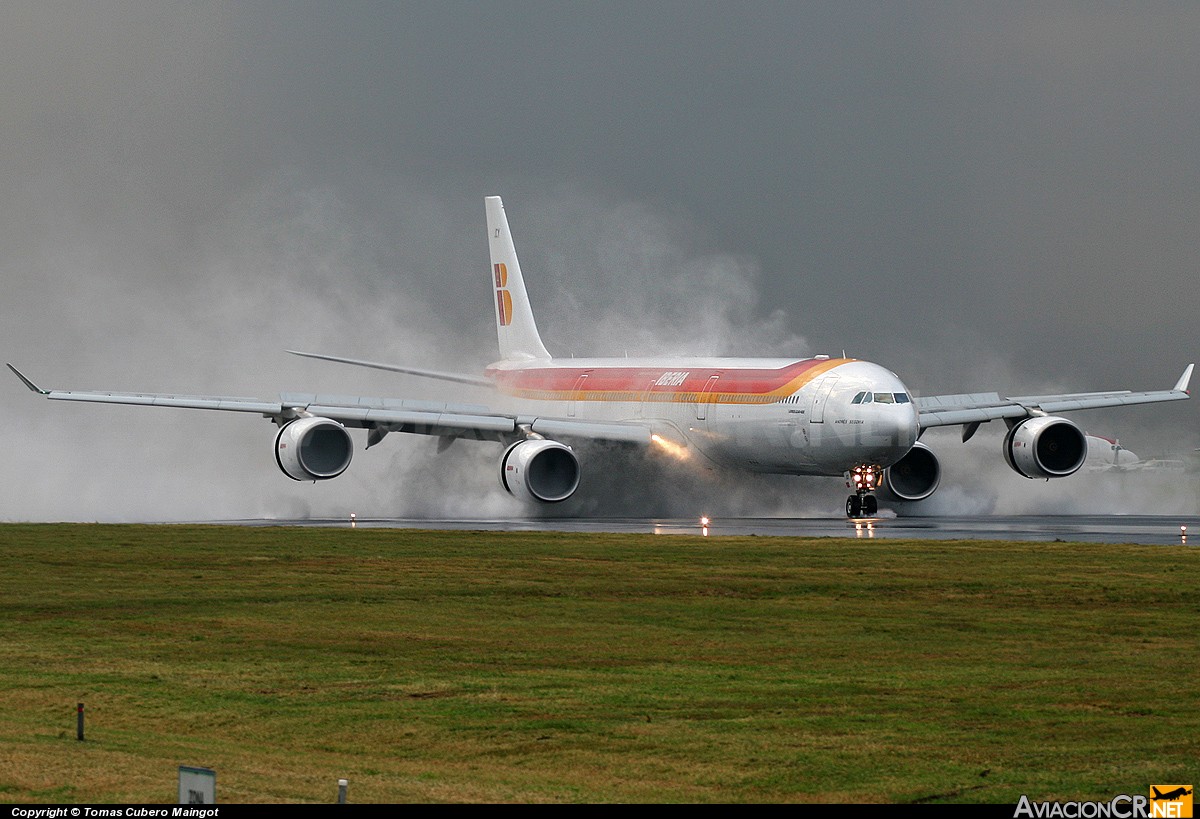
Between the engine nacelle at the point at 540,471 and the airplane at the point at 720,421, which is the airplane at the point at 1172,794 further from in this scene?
the engine nacelle at the point at 540,471

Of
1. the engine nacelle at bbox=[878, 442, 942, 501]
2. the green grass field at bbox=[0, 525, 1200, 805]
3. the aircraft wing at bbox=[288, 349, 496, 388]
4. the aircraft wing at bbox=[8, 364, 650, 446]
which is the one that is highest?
the aircraft wing at bbox=[288, 349, 496, 388]

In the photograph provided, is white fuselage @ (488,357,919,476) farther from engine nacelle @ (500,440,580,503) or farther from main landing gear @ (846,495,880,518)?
engine nacelle @ (500,440,580,503)

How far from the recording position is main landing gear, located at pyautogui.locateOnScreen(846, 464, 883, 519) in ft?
158

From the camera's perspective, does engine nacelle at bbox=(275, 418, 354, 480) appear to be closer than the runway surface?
No

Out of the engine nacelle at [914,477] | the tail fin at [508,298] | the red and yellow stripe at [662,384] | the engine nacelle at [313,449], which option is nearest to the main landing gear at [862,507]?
the red and yellow stripe at [662,384]

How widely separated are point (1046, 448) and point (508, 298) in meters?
23.3

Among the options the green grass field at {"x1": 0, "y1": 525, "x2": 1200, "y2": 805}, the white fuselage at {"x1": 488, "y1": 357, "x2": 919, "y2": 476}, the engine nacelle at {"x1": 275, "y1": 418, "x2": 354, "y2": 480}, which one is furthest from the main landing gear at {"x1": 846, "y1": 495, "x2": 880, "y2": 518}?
the green grass field at {"x1": 0, "y1": 525, "x2": 1200, "y2": 805}

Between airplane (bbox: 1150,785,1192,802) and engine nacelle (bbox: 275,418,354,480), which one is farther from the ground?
engine nacelle (bbox: 275,418,354,480)

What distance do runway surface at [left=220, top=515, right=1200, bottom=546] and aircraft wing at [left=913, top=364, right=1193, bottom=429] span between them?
4321mm

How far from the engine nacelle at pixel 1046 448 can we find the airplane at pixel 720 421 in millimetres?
42

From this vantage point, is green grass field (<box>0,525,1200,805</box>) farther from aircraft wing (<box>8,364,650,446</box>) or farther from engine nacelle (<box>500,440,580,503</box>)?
aircraft wing (<box>8,364,650,446</box>)

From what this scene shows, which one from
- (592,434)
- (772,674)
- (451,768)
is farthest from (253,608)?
(592,434)

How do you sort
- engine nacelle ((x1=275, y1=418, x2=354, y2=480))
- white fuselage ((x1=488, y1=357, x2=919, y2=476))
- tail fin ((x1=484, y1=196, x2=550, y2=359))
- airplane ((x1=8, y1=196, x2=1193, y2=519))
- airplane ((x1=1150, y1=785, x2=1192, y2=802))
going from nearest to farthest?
airplane ((x1=1150, y1=785, x2=1192, y2=802)) → white fuselage ((x1=488, y1=357, x2=919, y2=476)) → airplane ((x1=8, y1=196, x2=1193, y2=519)) → engine nacelle ((x1=275, y1=418, x2=354, y2=480)) → tail fin ((x1=484, y1=196, x2=550, y2=359))

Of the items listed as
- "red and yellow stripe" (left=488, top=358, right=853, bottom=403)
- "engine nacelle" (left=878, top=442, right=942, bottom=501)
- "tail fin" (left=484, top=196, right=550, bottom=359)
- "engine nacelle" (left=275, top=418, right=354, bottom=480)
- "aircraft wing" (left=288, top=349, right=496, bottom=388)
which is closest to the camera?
"red and yellow stripe" (left=488, top=358, right=853, bottom=403)
